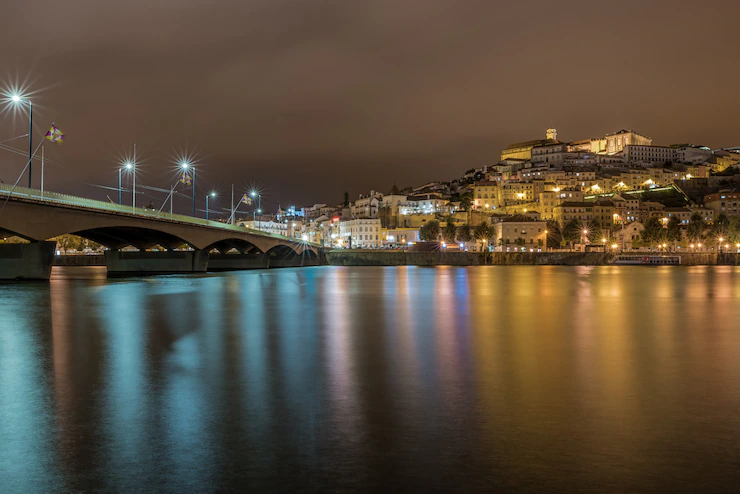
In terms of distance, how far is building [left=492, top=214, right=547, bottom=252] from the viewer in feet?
429

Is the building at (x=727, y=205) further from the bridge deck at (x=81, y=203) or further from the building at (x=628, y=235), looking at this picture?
the bridge deck at (x=81, y=203)

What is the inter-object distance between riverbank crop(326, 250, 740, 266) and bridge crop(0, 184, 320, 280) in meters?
27.0

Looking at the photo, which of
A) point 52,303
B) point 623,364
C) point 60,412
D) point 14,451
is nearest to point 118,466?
point 14,451

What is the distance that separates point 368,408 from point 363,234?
14959 centimetres

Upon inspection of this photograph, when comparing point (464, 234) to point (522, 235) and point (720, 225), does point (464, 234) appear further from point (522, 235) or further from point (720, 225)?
point (720, 225)

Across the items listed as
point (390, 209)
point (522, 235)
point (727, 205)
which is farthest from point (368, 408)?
point (390, 209)

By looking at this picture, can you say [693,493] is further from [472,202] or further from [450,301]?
[472,202]

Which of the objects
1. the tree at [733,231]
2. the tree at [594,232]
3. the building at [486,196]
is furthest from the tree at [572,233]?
the building at [486,196]

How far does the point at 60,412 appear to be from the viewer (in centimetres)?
817

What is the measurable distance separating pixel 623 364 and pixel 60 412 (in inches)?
419

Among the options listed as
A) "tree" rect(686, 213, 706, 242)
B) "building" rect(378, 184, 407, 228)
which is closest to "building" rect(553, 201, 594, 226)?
"tree" rect(686, 213, 706, 242)

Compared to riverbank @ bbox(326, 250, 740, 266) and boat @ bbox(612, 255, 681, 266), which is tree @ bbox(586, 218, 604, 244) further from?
boat @ bbox(612, 255, 681, 266)

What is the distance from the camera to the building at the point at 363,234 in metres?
156

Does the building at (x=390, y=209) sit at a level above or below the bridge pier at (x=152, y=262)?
above
